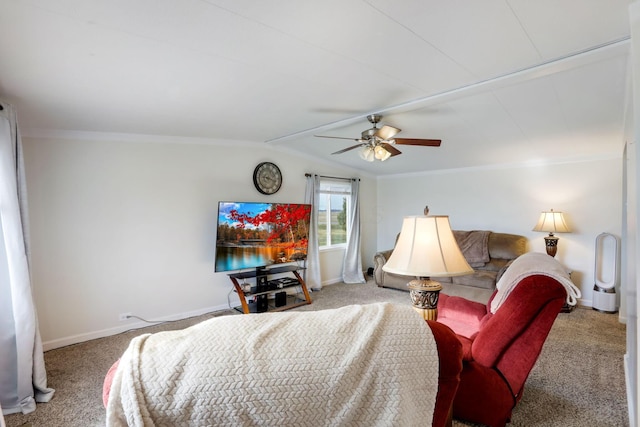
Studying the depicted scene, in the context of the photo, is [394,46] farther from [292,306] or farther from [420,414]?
[292,306]

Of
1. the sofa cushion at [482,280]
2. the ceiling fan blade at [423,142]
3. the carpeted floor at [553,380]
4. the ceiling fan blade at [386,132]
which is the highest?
the ceiling fan blade at [386,132]

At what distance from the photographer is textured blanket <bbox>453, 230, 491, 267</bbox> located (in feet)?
15.6

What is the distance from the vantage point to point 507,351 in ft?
5.93

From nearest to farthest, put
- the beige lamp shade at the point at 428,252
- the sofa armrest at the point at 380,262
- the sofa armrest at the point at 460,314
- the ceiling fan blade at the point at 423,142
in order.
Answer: the beige lamp shade at the point at 428,252 → the sofa armrest at the point at 460,314 → the ceiling fan blade at the point at 423,142 → the sofa armrest at the point at 380,262

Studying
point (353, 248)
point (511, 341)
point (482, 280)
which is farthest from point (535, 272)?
point (353, 248)

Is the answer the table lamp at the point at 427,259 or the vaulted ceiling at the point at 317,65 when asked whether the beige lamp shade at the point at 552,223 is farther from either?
the table lamp at the point at 427,259

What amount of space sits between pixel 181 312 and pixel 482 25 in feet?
13.8

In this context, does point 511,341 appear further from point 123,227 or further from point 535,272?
point 123,227

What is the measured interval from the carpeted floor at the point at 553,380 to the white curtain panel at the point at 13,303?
166 millimetres

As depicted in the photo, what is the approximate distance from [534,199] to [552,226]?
64 cm

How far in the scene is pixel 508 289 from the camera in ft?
6.37

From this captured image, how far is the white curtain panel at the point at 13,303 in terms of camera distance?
221 centimetres

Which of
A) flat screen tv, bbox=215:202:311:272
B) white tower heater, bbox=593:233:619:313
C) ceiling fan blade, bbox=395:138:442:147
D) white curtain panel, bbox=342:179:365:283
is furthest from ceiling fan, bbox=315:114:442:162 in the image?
white tower heater, bbox=593:233:619:313

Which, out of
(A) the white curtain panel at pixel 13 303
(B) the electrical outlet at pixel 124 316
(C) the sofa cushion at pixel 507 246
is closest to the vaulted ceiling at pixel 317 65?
(A) the white curtain panel at pixel 13 303
